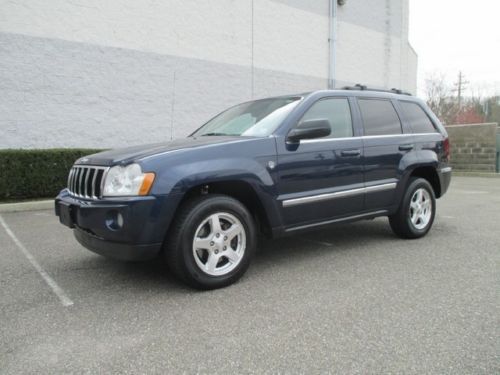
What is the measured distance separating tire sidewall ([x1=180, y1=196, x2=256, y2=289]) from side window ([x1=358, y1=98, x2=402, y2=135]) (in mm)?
1942

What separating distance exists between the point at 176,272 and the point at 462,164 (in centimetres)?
1578

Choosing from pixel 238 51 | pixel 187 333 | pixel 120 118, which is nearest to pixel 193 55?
pixel 238 51

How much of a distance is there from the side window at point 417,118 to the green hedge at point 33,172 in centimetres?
667

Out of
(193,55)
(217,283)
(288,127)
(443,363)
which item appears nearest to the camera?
(443,363)

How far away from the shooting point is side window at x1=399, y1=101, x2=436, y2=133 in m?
5.39

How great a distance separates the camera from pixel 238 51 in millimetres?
12930

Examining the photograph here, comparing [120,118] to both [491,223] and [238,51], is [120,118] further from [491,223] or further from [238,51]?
[491,223]

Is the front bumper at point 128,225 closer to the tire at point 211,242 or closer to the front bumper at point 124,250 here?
the front bumper at point 124,250

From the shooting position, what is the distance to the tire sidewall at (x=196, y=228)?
340cm

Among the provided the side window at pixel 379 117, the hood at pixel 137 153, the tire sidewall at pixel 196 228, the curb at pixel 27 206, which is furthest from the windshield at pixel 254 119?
the curb at pixel 27 206

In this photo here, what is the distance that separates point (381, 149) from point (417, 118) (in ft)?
3.43

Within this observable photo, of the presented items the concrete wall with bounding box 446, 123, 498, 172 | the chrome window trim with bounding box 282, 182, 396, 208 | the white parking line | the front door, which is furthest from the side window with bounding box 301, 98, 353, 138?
the concrete wall with bounding box 446, 123, 498, 172

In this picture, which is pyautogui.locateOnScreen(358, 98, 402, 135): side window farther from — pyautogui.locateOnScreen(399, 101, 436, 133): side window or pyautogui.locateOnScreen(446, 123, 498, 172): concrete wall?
pyautogui.locateOnScreen(446, 123, 498, 172): concrete wall

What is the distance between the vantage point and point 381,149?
15.9 ft
